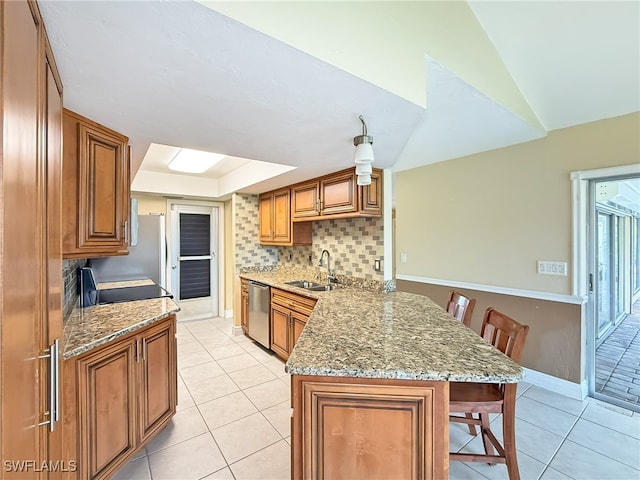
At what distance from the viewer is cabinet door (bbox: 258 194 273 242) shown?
4180mm

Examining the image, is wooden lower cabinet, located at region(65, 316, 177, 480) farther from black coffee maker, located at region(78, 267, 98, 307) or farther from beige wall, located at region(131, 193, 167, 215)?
beige wall, located at region(131, 193, 167, 215)

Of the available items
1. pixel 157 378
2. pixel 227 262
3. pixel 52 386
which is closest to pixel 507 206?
pixel 157 378

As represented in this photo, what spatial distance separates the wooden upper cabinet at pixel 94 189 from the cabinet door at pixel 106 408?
1.97 ft

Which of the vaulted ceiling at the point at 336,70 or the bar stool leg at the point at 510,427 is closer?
the vaulted ceiling at the point at 336,70

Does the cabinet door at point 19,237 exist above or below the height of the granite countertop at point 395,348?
above

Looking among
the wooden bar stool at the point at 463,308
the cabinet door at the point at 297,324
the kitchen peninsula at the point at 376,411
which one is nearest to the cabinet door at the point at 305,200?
the cabinet door at the point at 297,324

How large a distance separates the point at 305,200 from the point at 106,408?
2.57 m

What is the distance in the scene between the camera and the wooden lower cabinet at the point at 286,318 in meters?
2.99

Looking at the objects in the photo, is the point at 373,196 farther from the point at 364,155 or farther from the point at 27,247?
the point at 27,247

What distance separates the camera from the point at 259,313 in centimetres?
374

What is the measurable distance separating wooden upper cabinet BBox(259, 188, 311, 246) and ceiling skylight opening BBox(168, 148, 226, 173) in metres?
0.90

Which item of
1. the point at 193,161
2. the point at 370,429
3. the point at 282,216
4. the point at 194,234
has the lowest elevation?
the point at 370,429

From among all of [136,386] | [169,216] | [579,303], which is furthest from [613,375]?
[169,216]

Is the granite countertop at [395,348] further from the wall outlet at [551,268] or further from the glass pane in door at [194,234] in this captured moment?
the glass pane in door at [194,234]
